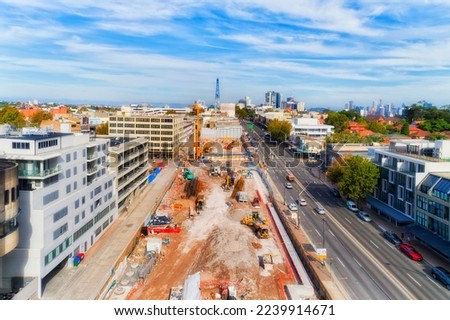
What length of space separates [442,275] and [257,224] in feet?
47.6

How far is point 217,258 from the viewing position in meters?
25.4

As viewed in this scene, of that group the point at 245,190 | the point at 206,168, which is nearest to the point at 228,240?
the point at 245,190

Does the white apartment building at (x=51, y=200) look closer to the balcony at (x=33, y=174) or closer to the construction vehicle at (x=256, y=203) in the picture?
the balcony at (x=33, y=174)

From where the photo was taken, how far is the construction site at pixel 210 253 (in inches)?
847

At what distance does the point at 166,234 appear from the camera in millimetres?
31422

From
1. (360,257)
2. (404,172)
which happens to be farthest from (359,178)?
(360,257)

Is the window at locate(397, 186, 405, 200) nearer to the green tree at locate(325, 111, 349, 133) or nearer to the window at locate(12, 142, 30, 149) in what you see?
the window at locate(12, 142, 30, 149)

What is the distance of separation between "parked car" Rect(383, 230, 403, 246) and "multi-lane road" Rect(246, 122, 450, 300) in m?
0.45

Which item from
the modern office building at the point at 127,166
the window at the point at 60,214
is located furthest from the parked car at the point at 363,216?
the window at the point at 60,214

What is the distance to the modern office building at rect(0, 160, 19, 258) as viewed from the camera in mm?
17453

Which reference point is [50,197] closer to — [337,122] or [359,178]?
[359,178]

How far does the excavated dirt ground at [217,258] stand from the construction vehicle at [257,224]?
454mm

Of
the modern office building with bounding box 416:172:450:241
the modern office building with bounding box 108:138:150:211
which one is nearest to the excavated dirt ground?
the modern office building with bounding box 108:138:150:211

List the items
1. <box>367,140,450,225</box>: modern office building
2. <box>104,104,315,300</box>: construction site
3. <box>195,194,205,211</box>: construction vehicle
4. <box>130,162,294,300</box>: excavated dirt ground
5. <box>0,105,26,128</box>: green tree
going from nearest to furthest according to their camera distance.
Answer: <box>104,104,315,300</box>: construction site → <box>130,162,294,300</box>: excavated dirt ground → <box>367,140,450,225</box>: modern office building → <box>195,194,205,211</box>: construction vehicle → <box>0,105,26,128</box>: green tree
